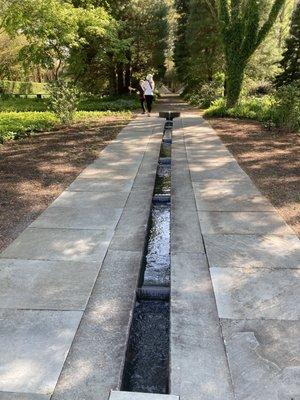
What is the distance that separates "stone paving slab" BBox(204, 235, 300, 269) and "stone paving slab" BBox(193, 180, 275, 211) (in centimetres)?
119

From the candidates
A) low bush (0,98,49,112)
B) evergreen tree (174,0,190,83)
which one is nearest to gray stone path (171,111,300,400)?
low bush (0,98,49,112)

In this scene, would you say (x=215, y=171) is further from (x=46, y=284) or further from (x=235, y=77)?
(x=235, y=77)

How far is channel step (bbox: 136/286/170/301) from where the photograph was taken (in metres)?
4.15

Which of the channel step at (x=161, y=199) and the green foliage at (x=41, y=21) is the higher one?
the green foliage at (x=41, y=21)

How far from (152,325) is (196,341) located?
600 millimetres

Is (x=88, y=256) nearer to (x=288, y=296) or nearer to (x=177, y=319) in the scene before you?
(x=177, y=319)

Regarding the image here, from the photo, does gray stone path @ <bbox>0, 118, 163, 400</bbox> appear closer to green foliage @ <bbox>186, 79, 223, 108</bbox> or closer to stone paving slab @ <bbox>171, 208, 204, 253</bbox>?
stone paving slab @ <bbox>171, 208, 204, 253</bbox>

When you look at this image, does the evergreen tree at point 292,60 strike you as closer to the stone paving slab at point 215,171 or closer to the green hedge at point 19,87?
the green hedge at point 19,87

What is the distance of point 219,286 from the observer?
13.2ft

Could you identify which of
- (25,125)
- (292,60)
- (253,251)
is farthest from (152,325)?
(292,60)

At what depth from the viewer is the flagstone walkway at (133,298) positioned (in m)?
2.85

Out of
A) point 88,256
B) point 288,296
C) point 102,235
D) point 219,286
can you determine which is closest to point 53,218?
point 102,235

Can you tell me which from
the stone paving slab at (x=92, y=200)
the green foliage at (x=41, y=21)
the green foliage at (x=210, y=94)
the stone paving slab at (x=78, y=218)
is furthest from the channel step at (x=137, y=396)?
the green foliage at (x=210, y=94)

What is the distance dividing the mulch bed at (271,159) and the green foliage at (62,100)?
5.73m
